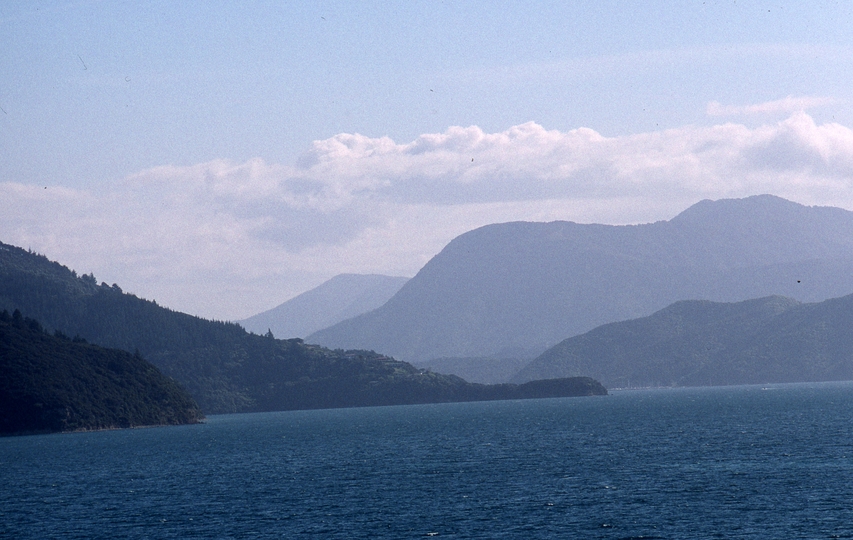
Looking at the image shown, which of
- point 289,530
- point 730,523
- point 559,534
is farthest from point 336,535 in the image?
point 730,523

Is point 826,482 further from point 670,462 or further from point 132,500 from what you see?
point 132,500

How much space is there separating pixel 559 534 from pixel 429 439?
111m

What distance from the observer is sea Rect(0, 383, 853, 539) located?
89.1 meters

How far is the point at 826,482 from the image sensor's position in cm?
10575

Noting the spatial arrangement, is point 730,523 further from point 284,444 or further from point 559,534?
point 284,444

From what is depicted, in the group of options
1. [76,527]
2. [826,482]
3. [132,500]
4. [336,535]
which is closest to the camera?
[336,535]

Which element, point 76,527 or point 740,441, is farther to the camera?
point 740,441

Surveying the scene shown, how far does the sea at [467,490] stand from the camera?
89.1 meters

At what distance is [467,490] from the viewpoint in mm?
111625

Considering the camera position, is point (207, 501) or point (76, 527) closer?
point (76, 527)

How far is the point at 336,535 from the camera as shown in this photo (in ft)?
290

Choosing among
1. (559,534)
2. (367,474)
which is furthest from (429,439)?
(559,534)

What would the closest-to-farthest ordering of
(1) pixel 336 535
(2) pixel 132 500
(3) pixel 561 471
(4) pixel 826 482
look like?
(1) pixel 336 535 → (4) pixel 826 482 → (2) pixel 132 500 → (3) pixel 561 471

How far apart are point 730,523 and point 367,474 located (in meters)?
58.7
